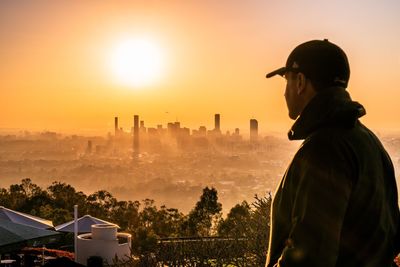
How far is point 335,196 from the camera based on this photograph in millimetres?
1657

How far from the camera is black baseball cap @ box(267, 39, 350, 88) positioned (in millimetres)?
1882

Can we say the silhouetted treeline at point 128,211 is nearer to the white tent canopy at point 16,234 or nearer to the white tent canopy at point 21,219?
the white tent canopy at point 21,219

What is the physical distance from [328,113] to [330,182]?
26 centimetres

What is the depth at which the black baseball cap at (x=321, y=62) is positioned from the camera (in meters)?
1.88

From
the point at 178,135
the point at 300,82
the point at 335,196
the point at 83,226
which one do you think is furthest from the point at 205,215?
the point at 178,135

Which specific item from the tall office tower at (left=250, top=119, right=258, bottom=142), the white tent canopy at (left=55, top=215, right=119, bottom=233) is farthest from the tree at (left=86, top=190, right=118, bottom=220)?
the white tent canopy at (left=55, top=215, right=119, bottom=233)

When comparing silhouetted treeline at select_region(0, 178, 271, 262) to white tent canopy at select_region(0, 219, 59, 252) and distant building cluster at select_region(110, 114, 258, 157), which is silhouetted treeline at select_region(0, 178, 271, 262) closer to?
white tent canopy at select_region(0, 219, 59, 252)

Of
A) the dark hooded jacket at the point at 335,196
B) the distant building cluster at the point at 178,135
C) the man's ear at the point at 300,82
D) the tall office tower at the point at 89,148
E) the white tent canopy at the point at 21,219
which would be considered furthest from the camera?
the tall office tower at the point at 89,148

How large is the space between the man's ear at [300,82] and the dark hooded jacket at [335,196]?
7 centimetres

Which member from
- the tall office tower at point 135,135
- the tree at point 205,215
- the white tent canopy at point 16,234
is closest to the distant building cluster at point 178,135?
the tall office tower at point 135,135

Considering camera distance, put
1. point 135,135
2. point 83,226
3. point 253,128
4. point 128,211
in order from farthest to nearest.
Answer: point 135,135 → point 253,128 → point 128,211 → point 83,226

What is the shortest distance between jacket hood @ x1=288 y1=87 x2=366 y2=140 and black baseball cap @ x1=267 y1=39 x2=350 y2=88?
0.05 m

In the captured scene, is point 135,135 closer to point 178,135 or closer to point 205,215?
point 178,135

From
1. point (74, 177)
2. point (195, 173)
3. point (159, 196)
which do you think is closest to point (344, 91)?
Result: point (159, 196)
